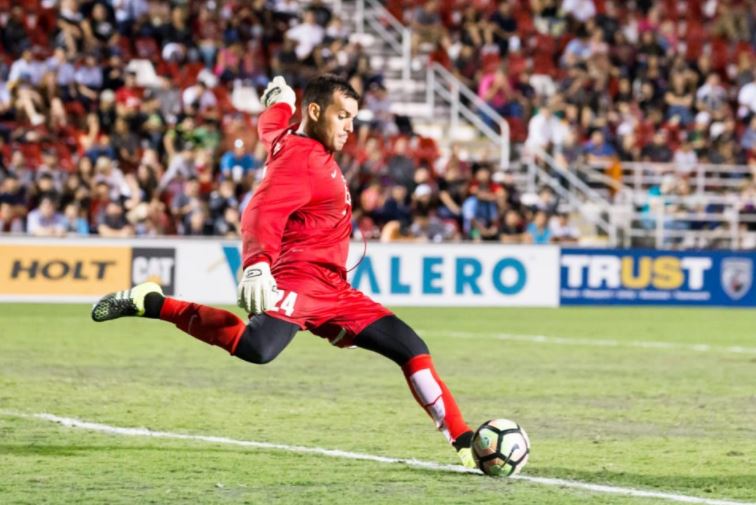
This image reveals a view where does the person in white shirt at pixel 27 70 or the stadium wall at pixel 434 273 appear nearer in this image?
the stadium wall at pixel 434 273

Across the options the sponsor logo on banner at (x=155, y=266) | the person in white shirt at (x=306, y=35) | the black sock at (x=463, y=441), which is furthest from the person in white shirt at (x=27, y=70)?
the black sock at (x=463, y=441)

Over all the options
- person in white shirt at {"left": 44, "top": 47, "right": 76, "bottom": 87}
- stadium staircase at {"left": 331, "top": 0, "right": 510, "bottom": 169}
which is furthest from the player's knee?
stadium staircase at {"left": 331, "top": 0, "right": 510, "bottom": 169}

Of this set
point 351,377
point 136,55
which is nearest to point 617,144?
point 136,55

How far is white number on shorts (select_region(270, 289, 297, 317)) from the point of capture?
7.29 m

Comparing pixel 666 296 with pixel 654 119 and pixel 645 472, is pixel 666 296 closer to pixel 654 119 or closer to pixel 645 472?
pixel 654 119

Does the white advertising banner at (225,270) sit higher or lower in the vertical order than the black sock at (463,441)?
higher

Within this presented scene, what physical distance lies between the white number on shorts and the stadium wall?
14.0 m

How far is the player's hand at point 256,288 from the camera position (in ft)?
22.7

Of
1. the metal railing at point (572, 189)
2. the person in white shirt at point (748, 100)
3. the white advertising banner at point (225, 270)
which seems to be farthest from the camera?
the person in white shirt at point (748, 100)

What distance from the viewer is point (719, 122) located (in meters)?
29.0

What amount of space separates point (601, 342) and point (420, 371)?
9.47m

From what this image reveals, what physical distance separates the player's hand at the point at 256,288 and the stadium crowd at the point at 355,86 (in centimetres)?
1289

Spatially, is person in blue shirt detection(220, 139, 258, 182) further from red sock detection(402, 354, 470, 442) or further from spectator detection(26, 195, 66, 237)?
red sock detection(402, 354, 470, 442)

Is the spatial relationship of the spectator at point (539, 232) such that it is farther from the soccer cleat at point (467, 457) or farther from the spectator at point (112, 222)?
the soccer cleat at point (467, 457)
